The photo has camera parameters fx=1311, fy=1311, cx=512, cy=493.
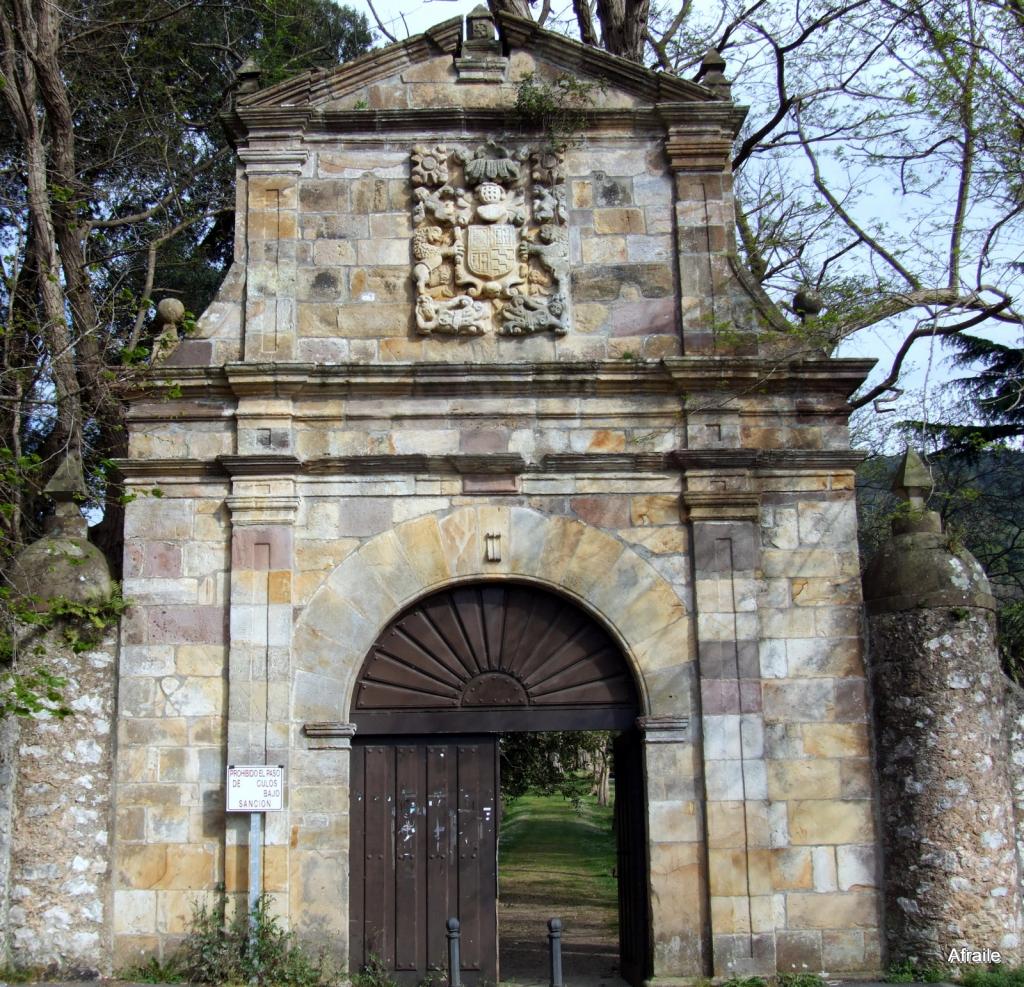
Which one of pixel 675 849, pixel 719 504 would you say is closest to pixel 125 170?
pixel 719 504

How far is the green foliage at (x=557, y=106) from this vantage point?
10.6m

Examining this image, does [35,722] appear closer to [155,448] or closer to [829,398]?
[155,448]

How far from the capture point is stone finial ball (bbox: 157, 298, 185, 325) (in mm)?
10234

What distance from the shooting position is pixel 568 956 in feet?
39.3

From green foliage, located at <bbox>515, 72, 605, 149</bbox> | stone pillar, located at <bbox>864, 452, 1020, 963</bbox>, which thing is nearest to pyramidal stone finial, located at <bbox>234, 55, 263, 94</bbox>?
green foliage, located at <bbox>515, 72, 605, 149</bbox>

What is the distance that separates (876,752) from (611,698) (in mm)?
1977

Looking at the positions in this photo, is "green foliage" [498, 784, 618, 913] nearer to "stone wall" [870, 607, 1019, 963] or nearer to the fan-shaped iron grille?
the fan-shaped iron grille

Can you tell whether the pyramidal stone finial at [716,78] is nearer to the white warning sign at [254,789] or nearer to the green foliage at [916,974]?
the white warning sign at [254,789]

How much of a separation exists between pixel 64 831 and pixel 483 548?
3.63 metres

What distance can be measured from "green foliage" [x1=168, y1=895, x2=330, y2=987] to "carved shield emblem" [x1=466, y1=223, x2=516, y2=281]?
4.97 metres

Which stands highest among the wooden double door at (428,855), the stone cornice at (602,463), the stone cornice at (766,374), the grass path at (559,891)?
the stone cornice at (766,374)

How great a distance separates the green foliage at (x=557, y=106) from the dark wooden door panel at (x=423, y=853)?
489 cm

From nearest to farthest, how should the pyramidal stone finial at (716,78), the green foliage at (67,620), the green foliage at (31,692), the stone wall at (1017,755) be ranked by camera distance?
the green foliage at (31,692)
the green foliage at (67,620)
the stone wall at (1017,755)
the pyramidal stone finial at (716,78)

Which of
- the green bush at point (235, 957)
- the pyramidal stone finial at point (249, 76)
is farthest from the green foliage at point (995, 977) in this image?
the pyramidal stone finial at point (249, 76)
